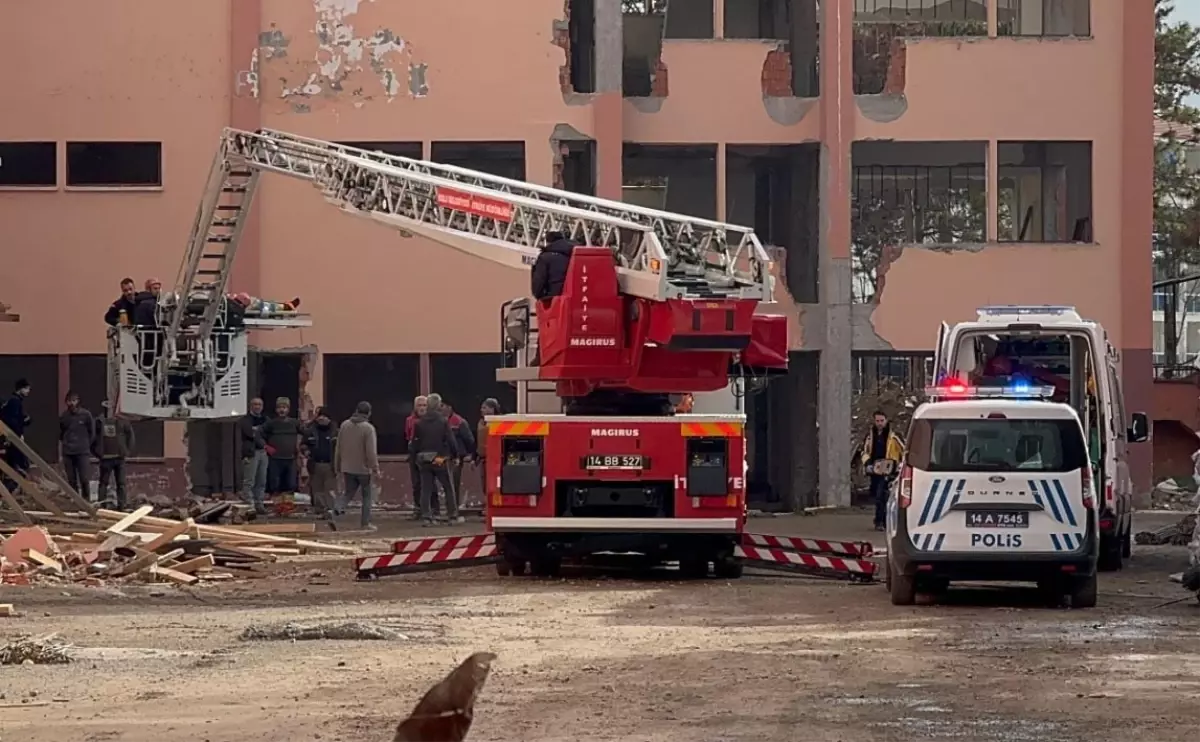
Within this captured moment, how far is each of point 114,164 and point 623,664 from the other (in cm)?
2146

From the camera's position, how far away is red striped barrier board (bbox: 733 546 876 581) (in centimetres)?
1964

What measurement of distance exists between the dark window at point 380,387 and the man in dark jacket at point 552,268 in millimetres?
13111

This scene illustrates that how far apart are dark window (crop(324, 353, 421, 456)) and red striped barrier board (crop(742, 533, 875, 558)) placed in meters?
13.3

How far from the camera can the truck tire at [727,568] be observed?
20078 millimetres

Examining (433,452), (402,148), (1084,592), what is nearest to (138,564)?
(1084,592)

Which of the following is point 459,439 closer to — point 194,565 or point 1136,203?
point 194,565

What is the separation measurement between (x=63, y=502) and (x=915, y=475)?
38.4 ft

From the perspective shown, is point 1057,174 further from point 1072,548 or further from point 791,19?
point 1072,548

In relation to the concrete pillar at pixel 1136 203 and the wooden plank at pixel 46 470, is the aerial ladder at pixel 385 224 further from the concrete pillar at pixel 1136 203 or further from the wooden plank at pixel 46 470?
Result: the concrete pillar at pixel 1136 203

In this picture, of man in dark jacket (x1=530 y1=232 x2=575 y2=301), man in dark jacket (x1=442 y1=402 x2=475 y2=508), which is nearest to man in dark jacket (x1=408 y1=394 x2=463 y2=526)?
man in dark jacket (x1=442 y1=402 x2=475 y2=508)

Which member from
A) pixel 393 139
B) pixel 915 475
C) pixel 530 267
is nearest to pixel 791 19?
pixel 393 139

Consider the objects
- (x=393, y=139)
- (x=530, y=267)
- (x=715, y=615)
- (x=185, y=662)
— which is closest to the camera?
(x=185, y=662)

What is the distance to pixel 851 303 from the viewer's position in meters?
33.4

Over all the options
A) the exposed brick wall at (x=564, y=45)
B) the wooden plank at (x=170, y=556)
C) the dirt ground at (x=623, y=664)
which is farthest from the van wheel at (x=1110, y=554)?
the exposed brick wall at (x=564, y=45)
